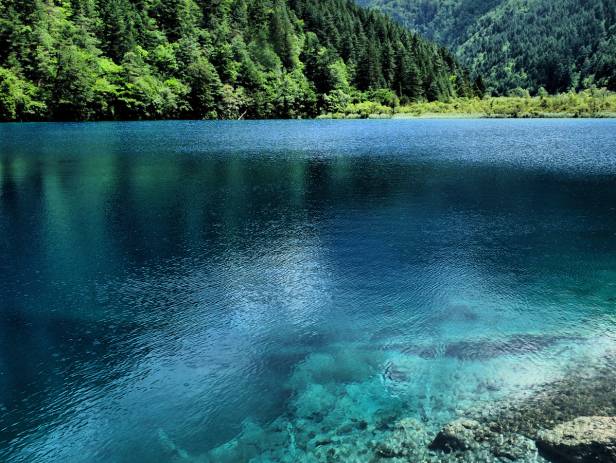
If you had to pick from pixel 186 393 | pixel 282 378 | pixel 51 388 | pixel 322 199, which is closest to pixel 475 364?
pixel 282 378

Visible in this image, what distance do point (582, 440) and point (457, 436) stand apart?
2.94m

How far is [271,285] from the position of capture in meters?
23.2

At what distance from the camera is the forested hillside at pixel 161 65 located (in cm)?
13712

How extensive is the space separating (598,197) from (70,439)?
145 feet

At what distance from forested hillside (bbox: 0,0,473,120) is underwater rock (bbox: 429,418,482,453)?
14378 centimetres

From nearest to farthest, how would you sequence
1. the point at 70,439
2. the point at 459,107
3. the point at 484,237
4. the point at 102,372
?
the point at 70,439 < the point at 102,372 < the point at 484,237 < the point at 459,107

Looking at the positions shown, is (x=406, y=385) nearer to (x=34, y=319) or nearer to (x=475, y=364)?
(x=475, y=364)

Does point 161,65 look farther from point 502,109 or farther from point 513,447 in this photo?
point 513,447

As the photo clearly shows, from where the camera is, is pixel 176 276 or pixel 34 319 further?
pixel 176 276

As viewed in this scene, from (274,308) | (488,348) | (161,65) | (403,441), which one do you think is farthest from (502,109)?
(403,441)

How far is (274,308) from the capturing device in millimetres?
20891

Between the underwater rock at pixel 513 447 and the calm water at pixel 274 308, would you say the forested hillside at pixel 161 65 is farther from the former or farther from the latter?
the underwater rock at pixel 513 447

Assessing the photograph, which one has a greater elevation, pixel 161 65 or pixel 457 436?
pixel 161 65

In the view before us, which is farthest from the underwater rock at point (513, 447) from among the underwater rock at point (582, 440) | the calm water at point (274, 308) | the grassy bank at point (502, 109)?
the grassy bank at point (502, 109)
